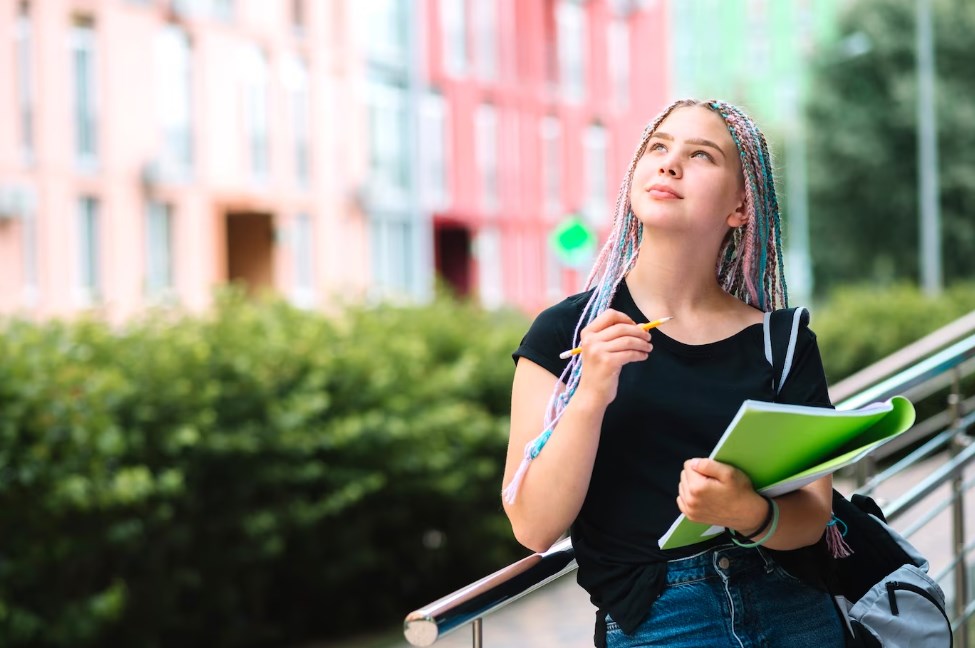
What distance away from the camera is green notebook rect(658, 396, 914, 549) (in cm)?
188

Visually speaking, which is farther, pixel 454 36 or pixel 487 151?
pixel 487 151

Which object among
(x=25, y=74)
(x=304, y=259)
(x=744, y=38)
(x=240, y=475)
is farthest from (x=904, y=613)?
(x=744, y=38)

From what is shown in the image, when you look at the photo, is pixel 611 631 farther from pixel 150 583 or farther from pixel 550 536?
pixel 150 583

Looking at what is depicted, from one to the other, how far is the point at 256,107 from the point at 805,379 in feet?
87.7

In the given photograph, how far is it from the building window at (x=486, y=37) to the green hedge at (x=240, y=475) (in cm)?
2469

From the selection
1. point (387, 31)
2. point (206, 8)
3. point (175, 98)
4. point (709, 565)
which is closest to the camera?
point (709, 565)

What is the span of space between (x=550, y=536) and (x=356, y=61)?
29.5 meters

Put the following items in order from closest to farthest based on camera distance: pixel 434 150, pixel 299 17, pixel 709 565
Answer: pixel 709 565
pixel 299 17
pixel 434 150

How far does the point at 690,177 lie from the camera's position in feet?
7.30

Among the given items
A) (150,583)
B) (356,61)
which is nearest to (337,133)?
(356,61)

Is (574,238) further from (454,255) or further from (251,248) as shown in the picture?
(454,255)

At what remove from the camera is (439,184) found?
33.6 meters

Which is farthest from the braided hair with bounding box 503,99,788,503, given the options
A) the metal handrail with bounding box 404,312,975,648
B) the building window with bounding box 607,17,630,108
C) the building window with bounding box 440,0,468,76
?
the building window with bounding box 607,17,630,108

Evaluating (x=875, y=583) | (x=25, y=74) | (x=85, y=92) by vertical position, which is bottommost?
(x=875, y=583)
